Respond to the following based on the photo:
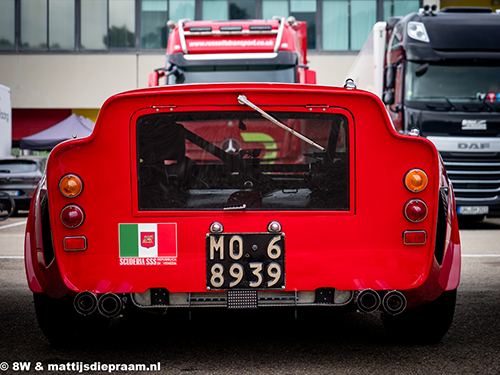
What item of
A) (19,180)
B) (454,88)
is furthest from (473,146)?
(19,180)

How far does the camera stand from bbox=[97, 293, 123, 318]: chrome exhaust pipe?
3.29 m

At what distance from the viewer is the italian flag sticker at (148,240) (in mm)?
3305

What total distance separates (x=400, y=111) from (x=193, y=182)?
7881 millimetres

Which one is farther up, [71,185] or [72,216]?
[71,185]

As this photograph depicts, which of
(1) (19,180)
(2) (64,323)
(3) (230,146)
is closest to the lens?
(2) (64,323)

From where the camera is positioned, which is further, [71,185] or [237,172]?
[237,172]

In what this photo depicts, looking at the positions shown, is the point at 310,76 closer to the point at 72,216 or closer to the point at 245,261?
the point at 245,261

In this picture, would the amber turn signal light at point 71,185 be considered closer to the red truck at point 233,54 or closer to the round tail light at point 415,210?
the round tail light at point 415,210

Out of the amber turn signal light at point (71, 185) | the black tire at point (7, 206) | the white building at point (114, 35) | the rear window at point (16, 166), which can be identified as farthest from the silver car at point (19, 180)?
the white building at point (114, 35)

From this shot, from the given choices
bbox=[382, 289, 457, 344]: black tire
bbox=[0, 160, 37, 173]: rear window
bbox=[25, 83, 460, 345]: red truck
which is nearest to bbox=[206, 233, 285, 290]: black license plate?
bbox=[25, 83, 460, 345]: red truck

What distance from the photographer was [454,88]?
10.6 metres

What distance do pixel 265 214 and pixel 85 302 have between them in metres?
1.06

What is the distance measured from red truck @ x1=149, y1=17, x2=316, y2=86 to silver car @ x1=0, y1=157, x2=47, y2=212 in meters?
6.84

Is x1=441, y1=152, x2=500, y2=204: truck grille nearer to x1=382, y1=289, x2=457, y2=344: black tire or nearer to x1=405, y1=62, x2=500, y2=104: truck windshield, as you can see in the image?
x1=405, y1=62, x2=500, y2=104: truck windshield
